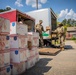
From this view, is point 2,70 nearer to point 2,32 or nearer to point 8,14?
point 2,32

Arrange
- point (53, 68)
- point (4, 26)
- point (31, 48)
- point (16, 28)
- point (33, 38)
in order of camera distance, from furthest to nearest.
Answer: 1. point (33, 38)
2. point (31, 48)
3. point (53, 68)
4. point (16, 28)
5. point (4, 26)

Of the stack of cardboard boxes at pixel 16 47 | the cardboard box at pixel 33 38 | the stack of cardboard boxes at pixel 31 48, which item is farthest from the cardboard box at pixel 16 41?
the cardboard box at pixel 33 38

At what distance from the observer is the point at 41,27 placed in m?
12.1

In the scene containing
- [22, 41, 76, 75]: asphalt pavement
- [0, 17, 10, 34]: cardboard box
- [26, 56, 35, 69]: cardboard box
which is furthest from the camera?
[26, 56, 35, 69]: cardboard box

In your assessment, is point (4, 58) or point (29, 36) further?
point (29, 36)

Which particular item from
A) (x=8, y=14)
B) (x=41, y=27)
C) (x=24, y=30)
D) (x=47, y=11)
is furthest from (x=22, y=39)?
(x=47, y=11)

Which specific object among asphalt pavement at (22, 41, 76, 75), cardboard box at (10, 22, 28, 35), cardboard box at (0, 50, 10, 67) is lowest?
asphalt pavement at (22, 41, 76, 75)

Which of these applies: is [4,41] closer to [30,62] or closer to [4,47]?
[4,47]

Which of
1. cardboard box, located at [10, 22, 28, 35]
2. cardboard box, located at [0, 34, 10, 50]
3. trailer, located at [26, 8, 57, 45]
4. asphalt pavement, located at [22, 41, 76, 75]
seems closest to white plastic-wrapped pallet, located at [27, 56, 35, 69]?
asphalt pavement, located at [22, 41, 76, 75]

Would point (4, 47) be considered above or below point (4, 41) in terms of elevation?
below

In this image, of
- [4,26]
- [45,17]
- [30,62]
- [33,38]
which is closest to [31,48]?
[33,38]

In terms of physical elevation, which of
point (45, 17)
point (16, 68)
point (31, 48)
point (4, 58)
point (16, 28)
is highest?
point (45, 17)

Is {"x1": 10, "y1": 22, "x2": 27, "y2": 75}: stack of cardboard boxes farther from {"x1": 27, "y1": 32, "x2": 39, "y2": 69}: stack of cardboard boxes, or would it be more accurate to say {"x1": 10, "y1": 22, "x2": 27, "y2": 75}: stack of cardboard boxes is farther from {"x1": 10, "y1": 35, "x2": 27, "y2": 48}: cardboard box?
{"x1": 27, "y1": 32, "x2": 39, "y2": 69}: stack of cardboard boxes

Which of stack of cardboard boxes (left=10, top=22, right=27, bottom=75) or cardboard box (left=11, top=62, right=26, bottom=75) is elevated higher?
stack of cardboard boxes (left=10, top=22, right=27, bottom=75)
